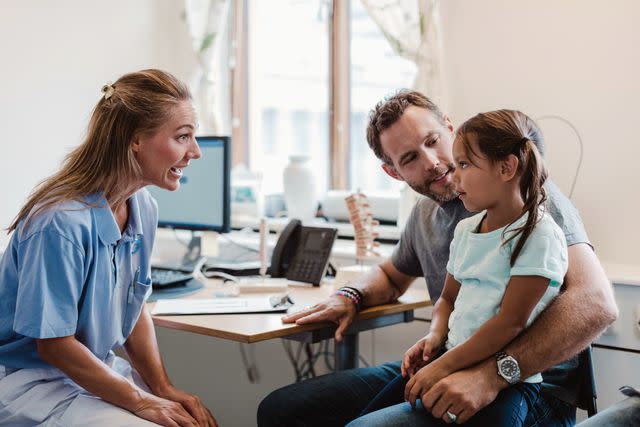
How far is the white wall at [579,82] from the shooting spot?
7.43ft

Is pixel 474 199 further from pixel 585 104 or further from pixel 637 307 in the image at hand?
pixel 585 104

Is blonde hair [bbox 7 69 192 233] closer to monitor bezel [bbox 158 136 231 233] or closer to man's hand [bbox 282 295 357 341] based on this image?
man's hand [bbox 282 295 357 341]

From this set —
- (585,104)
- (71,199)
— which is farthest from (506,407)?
(585,104)

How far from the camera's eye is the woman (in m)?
1.45

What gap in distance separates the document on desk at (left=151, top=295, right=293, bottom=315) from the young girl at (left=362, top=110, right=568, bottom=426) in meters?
0.63

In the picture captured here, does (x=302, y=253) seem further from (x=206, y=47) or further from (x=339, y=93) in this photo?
(x=206, y=47)

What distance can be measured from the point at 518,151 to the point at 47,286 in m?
0.99

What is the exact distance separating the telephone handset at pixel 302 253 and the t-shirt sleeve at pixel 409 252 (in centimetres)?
38

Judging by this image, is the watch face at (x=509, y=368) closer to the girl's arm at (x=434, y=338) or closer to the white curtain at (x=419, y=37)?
the girl's arm at (x=434, y=338)

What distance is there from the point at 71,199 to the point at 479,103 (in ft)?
5.20

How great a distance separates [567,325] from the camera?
1.45 metres

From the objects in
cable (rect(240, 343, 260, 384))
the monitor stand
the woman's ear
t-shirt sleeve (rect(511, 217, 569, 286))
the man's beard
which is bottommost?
cable (rect(240, 343, 260, 384))

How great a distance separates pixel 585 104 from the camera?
7.70 ft

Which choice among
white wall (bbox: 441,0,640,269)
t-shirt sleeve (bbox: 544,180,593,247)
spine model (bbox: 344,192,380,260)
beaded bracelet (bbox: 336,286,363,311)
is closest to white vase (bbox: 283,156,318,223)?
spine model (bbox: 344,192,380,260)
